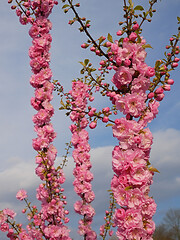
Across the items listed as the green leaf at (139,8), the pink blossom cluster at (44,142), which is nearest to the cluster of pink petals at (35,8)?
the pink blossom cluster at (44,142)

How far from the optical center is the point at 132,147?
309cm

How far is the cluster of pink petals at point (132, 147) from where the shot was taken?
9.67 feet

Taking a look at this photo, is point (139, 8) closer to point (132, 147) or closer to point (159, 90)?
point (159, 90)

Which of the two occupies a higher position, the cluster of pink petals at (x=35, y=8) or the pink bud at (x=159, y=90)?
the cluster of pink petals at (x=35, y=8)

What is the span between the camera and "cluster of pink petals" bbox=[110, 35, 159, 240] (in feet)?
9.67

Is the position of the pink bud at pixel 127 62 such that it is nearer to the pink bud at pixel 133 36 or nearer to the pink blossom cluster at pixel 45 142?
the pink bud at pixel 133 36

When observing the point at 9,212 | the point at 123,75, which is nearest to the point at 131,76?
the point at 123,75

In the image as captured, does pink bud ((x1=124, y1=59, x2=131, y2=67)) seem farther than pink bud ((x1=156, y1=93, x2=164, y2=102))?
No

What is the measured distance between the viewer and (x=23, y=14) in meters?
6.23

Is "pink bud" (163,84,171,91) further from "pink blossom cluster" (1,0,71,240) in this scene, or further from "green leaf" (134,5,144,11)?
"pink blossom cluster" (1,0,71,240)

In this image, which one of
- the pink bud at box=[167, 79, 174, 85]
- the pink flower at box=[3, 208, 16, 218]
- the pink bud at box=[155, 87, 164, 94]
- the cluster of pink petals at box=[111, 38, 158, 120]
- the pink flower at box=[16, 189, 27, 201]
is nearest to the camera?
the cluster of pink petals at box=[111, 38, 158, 120]

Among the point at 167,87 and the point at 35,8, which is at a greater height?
the point at 35,8

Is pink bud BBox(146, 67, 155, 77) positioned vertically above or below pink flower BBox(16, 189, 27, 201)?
above

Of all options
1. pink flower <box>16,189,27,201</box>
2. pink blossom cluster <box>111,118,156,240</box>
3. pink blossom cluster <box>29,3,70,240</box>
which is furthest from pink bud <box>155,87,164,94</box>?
pink flower <box>16,189,27,201</box>
